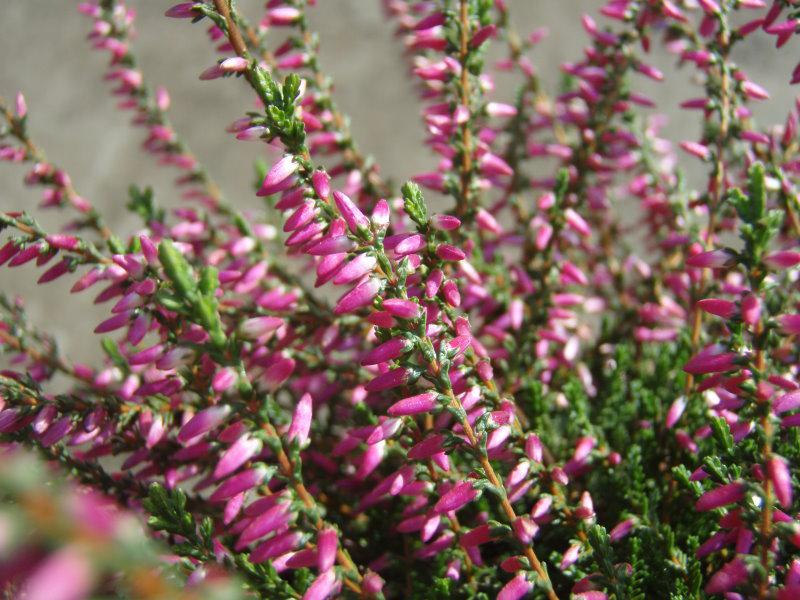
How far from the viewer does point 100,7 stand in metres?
1.36

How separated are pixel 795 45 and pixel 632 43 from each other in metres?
1.52

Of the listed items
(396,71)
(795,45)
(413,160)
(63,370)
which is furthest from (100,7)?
(795,45)

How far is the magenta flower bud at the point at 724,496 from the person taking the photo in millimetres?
634

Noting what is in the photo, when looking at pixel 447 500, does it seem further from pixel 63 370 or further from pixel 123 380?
pixel 63 370

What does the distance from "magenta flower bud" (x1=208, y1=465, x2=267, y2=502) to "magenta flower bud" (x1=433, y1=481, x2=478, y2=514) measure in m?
0.19

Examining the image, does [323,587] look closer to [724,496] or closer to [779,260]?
[724,496]

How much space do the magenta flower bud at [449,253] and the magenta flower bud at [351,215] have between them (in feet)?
0.30

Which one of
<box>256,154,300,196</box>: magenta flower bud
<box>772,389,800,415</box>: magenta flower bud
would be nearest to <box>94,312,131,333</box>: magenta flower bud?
<box>256,154,300,196</box>: magenta flower bud

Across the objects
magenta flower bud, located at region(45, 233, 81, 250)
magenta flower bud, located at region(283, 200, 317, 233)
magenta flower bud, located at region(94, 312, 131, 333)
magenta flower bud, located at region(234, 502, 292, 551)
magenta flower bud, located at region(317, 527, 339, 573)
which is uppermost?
magenta flower bud, located at region(283, 200, 317, 233)

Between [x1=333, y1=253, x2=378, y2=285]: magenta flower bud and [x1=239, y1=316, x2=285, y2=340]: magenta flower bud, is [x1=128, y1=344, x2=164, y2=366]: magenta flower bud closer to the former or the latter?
[x1=239, y1=316, x2=285, y2=340]: magenta flower bud

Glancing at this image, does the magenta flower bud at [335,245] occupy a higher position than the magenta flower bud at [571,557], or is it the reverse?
the magenta flower bud at [335,245]

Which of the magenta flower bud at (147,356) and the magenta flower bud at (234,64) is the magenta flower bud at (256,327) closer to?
the magenta flower bud at (147,356)

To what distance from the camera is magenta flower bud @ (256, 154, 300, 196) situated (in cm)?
70

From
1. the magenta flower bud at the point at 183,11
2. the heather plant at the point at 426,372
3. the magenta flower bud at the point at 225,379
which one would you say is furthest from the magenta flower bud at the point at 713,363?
the magenta flower bud at the point at 183,11
